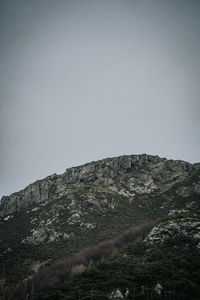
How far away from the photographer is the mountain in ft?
94.8

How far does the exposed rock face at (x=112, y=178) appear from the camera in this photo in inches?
5069

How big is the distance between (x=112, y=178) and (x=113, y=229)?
58.0 metres

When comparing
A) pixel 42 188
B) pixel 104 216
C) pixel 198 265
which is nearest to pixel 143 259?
pixel 198 265

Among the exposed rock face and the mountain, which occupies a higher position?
the exposed rock face

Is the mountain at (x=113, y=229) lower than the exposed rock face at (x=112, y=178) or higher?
lower

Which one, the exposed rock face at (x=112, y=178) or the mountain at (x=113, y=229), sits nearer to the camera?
the mountain at (x=113, y=229)

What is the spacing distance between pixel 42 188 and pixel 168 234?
115085mm

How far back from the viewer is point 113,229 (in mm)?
80812

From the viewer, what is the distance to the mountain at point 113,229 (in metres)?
28.9

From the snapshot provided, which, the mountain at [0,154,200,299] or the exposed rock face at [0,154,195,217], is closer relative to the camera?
the mountain at [0,154,200,299]

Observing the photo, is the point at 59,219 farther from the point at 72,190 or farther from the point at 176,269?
the point at 176,269

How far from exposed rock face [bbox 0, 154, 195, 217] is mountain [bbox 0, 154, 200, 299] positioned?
30.8 inches

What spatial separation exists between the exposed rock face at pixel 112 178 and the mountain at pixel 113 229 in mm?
783

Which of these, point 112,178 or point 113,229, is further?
point 112,178
